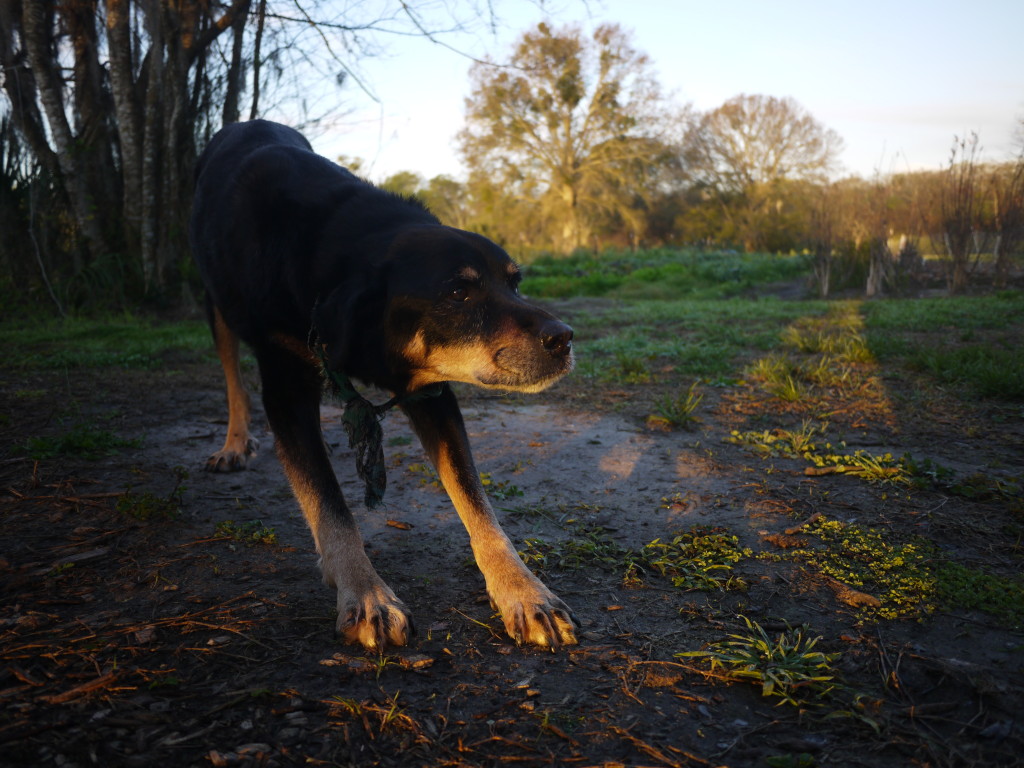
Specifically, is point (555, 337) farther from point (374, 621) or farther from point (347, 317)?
point (374, 621)

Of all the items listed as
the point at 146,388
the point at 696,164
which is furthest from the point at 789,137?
the point at 146,388

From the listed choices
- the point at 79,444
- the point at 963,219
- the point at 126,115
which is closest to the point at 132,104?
the point at 126,115

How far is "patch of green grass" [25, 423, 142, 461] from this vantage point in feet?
11.7

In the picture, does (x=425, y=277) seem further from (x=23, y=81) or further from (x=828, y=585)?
(x=23, y=81)

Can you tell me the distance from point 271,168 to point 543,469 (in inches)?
81.7

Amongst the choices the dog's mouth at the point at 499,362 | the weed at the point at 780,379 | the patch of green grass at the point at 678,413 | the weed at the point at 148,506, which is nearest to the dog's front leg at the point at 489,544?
the dog's mouth at the point at 499,362

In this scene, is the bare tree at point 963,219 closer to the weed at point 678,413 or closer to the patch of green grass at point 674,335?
the patch of green grass at point 674,335

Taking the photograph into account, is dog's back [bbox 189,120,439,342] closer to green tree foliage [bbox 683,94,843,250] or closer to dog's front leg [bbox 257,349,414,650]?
dog's front leg [bbox 257,349,414,650]

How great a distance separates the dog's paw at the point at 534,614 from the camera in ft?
6.96

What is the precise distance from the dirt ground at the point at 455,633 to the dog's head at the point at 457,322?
82 centimetres

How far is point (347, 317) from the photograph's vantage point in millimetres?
2352

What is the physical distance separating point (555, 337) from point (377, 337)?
→ 65 centimetres

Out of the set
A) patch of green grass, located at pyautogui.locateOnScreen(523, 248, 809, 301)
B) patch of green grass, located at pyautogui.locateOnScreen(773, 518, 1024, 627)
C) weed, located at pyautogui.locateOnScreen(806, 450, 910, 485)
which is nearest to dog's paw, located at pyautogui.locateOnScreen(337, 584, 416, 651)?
patch of green grass, located at pyautogui.locateOnScreen(773, 518, 1024, 627)

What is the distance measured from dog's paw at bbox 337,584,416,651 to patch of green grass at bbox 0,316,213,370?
191 inches
